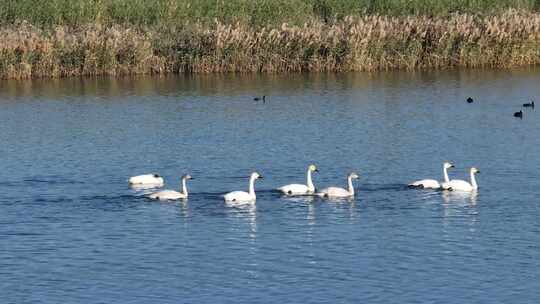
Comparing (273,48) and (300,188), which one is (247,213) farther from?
(273,48)

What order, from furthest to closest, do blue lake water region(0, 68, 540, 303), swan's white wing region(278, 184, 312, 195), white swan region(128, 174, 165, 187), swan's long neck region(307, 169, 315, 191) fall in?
1. white swan region(128, 174, 165, 187)
2. swan's long neck region(307, 169, 315, 191)
3. swan's white wing region(278, 184, 312, 195)
4. blue lake water region(0, 68, 540, 303)

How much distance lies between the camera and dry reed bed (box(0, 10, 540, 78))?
50.3 metres

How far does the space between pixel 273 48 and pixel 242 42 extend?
4.15 ft

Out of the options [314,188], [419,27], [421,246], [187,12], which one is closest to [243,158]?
[314,188]

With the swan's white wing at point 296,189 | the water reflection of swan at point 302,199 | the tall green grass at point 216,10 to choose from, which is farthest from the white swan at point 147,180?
the tall green grass at point 216,10

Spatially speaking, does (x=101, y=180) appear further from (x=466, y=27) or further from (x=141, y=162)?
(x=466, y=27)

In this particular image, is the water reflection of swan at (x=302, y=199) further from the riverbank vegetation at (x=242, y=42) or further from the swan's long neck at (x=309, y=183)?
the riverbank vegetation at (x=242, y=42)

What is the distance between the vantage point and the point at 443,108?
44.6m

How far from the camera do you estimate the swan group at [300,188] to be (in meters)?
29.8

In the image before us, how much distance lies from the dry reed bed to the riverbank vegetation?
37mm

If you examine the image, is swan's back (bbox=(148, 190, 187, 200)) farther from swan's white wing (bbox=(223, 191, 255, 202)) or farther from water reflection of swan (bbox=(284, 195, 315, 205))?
water reflection of swan (bbox=(284, 195, 315, 205))

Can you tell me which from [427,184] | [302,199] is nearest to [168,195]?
[302,199]

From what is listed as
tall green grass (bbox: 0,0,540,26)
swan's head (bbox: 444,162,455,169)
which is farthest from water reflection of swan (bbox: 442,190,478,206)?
tall green grass (bbox: 0,0,540,26)

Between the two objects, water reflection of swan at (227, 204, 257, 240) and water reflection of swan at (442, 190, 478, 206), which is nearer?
water reflection of swan at (227, 204, 257, 240)
